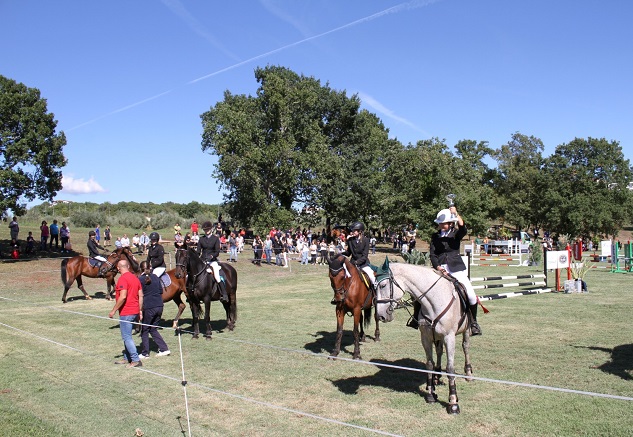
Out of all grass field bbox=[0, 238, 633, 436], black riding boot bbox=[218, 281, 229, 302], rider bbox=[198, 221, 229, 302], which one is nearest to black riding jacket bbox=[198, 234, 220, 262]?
rider bbox=[198, 221, 229, 302]

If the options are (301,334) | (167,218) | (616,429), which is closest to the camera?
(616,429)

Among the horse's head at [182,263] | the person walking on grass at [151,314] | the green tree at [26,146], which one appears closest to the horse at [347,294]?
the person walking on grass at [151,314]

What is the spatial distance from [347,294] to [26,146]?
1110 inches

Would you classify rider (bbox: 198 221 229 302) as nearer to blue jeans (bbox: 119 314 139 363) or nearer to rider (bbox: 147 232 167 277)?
rider (bbox: 147 232 167 277)

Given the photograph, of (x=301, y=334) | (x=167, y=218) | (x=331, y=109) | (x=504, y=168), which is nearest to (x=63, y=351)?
(x=301, y=334)

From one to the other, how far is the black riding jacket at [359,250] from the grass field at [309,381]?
2039mm

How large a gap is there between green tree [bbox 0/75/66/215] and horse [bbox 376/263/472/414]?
95.6ft

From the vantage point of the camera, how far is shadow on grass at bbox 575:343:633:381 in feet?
29.5

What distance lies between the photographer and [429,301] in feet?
24.9

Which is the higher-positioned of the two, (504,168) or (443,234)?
(504,168)

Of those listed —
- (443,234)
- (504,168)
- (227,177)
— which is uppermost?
(504,168)

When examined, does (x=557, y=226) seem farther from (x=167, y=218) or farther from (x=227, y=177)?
(x=167, y=218)

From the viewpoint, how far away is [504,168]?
251ft

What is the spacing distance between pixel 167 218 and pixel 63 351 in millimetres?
54530
